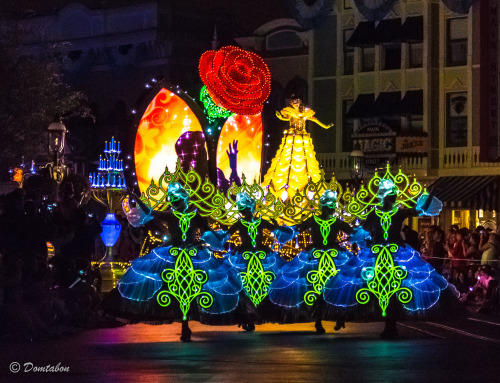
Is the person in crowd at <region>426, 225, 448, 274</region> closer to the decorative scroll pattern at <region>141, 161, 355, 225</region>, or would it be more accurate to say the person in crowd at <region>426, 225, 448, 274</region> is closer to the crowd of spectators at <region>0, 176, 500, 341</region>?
the decorative scroll pattern at <region>141, 161, 355, 225</region>

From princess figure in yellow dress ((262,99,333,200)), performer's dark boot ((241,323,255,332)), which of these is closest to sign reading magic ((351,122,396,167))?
princess figure in yellow dress ((262,99,333,200))

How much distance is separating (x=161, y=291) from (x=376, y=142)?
89.2 ft

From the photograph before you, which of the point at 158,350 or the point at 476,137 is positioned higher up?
the point at 476,137

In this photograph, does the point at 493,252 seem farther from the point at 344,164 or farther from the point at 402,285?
the point at 344,164

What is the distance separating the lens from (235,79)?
83.4 ft

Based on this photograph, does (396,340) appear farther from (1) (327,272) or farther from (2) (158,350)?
(2) (158,350)

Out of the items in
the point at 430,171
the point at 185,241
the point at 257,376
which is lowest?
the point at 257,376

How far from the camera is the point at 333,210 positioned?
17516 millimetres

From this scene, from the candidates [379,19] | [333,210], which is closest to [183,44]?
[379,19]

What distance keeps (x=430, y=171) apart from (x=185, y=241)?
86.8ft

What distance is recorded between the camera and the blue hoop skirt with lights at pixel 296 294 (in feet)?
55.7

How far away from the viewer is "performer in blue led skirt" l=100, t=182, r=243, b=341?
16.1 metres

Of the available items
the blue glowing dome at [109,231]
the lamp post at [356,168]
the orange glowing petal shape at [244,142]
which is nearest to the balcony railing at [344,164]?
the lamp post at [356,168]

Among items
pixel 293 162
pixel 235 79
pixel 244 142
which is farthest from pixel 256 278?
pixel 244 142
